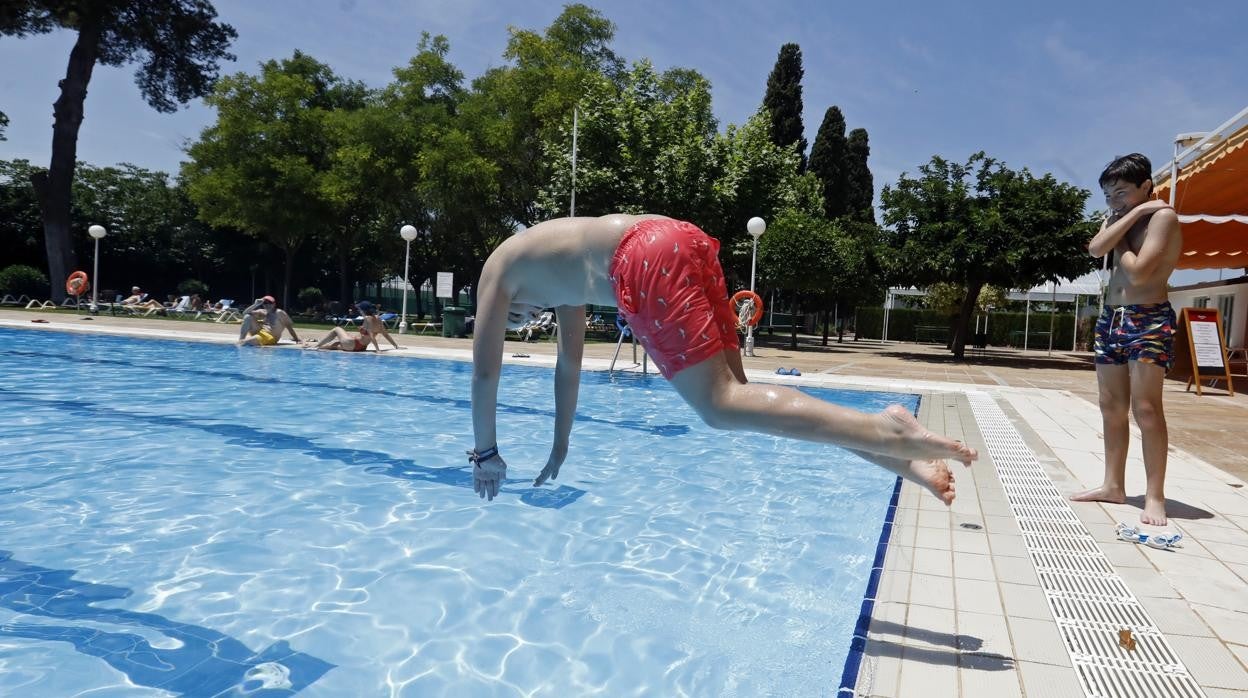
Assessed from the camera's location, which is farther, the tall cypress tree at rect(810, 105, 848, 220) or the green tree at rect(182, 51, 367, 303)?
the tall cypress tree at rect(810, 105, 848, 220)

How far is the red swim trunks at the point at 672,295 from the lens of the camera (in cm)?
231

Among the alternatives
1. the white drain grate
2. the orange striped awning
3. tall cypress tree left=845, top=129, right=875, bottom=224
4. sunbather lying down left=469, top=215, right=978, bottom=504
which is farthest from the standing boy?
tall cypress tree left=845, top=129, right=875, bottom=224

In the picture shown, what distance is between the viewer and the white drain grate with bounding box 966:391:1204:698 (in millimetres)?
2307

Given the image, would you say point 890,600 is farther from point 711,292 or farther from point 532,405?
point 532,405

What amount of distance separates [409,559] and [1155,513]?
4.20m

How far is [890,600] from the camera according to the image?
2.97 meters

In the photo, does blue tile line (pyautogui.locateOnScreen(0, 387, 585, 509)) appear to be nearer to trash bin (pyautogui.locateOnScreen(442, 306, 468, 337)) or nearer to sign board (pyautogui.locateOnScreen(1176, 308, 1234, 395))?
sign board (pyautogui.locateOnScreen(1176, 308, 1234, 395))

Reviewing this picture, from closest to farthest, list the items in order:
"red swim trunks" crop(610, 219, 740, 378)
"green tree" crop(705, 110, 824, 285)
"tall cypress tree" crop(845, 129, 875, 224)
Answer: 1. "red swim trunks" crop(610, 219, 740, 378)
2. "green tree" crop(705, 110, 824, 285)
3. "tall cypress tree" crop(845, 129, 875, 224)

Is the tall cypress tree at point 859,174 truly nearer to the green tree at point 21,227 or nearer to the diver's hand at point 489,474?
the green tree at point 21,227

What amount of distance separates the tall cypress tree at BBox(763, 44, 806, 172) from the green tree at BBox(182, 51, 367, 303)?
78.1 feet

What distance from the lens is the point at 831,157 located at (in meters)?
43.6

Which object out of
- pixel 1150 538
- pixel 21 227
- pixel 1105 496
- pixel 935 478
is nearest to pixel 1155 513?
pixel 1150 538

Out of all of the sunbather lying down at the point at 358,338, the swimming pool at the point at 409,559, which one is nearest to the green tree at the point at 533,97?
the sunbather lying down at the point at 358,338

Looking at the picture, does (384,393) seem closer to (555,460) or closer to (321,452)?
(321,452)
